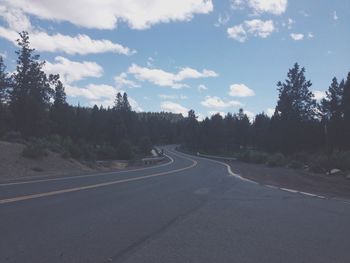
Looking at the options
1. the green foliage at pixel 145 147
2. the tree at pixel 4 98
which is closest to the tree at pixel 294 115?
the green foliage at pixel 145 147

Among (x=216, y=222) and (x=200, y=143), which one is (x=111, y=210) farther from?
(x=200, y=143)

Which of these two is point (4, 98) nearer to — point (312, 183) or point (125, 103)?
point (312, 183)

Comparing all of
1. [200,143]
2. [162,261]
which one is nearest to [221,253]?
[162,261]

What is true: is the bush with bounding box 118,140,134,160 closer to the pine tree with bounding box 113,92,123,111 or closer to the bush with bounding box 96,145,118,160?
the bush with bounding box 96,145,118,160

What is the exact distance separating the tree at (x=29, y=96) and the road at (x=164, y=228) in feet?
156

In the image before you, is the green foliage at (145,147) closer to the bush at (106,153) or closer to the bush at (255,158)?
the bush at (106,153)

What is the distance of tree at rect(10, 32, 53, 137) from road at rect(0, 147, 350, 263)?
47.5 m

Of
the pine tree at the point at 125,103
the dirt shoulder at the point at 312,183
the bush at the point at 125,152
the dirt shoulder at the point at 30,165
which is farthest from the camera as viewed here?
the pine tree at the point at 125,103

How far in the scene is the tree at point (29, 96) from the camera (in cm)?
5894

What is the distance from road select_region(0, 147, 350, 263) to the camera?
655 cm

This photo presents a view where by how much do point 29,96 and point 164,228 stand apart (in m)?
55.0

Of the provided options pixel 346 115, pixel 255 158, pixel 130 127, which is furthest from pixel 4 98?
pixel 130 127

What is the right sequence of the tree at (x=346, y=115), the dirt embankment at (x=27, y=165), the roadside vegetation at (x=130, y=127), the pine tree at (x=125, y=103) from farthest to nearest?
1. the pine tree at (x=125, y=103)
2. the tree at (x=346, y=115)
3. the roadside vegetation at (x=130, y=127)
4. the dirt embankment at (x=27, y=165)

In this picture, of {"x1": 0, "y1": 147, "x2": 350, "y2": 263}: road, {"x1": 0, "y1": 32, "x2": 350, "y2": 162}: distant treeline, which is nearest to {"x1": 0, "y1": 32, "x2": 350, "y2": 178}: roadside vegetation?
{"x1": 0, "y1": 32, "x2": 350, "y2": 162}: distant treeline
